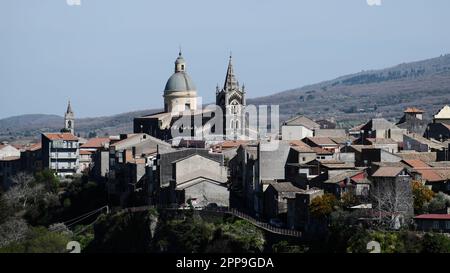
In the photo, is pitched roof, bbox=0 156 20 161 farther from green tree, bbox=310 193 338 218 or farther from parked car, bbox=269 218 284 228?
green tree, bbox=310 193 338 218

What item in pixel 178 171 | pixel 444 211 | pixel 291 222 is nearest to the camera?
pixel 444 211

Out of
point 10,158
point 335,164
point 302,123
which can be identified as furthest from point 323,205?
point 10,158

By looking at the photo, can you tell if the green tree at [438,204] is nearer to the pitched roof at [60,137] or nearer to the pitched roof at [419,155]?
the pitched roof at [419,155]

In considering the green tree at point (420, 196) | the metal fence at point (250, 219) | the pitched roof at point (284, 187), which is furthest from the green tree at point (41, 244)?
the green tree at point (420, 196)

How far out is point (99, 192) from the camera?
205ft

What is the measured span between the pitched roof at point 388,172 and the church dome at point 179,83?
43.9 meters

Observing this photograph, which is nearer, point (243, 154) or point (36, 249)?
point (36, 249)

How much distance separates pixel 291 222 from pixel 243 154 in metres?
9.66

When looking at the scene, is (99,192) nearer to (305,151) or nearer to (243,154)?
(243,154)

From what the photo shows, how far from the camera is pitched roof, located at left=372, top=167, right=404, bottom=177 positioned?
1708 inches

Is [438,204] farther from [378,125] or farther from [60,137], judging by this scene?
[60,137]

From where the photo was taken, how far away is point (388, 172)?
4394 centimetres

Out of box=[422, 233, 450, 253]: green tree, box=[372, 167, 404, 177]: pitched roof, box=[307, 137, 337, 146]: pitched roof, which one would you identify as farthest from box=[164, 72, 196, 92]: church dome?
box=[422, 233, 450, 253]: green tree
